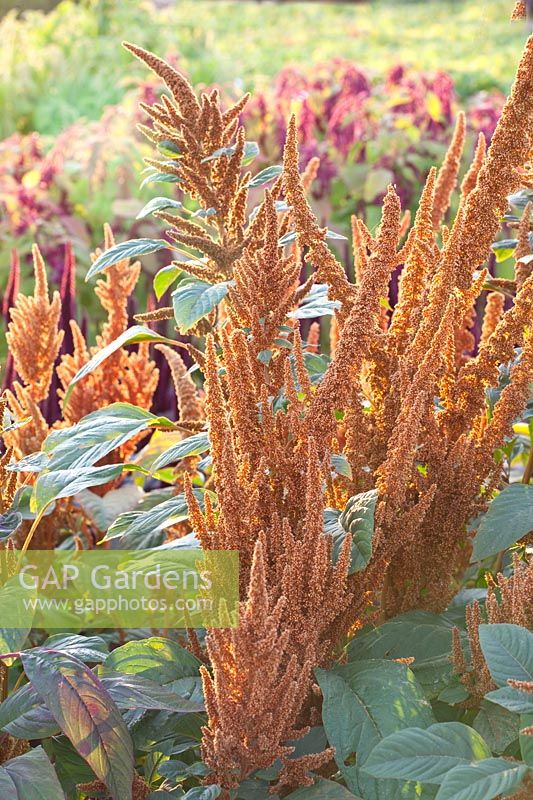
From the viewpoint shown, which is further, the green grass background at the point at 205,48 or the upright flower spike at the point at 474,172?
the green grass background at the point at 205,48

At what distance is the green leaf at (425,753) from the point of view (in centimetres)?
88

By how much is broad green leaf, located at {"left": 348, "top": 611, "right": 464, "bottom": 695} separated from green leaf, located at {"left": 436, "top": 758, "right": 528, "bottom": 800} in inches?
9.9

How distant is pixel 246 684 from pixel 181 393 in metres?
0.62

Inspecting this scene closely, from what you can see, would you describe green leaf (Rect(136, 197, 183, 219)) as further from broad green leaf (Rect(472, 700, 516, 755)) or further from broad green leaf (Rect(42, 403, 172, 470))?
broad green leaf (Rect(472, 700, 516, 755))

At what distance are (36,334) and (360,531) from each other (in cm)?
71

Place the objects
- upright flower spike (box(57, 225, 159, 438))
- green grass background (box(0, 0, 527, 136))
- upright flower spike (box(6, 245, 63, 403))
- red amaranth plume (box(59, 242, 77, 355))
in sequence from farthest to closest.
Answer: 1. green grass background (box(0, 0, 527, 136))
2. red amaranth plume (box(59, 242, 77, 355))
3. upright flower spike (box(57, 225, 159, 438))
4. upright flower spike (box(6, 245, 63, 403))

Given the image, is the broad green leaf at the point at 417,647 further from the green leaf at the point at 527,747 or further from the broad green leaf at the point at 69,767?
the broad green leaf at the point at 69,767

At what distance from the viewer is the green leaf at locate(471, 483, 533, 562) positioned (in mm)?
1098

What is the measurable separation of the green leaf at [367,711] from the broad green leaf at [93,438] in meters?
0.36

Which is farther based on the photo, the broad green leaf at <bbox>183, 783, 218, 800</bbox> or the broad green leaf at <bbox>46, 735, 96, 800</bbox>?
the broad green leaf at <bbox>46, 735, 96, 800</bbox>

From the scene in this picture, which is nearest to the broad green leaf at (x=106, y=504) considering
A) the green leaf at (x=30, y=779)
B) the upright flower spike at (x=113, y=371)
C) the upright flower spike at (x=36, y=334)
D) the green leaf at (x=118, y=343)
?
the upright flower spike at (x=113, y=371)

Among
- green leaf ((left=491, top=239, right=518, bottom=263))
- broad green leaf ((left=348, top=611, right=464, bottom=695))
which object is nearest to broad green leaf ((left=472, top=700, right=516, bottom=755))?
broad green leaf ((left=348, top=611, right=464, bottom=695))

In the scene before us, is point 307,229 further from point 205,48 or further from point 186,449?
point 205,48

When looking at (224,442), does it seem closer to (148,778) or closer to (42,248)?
(148,778)
